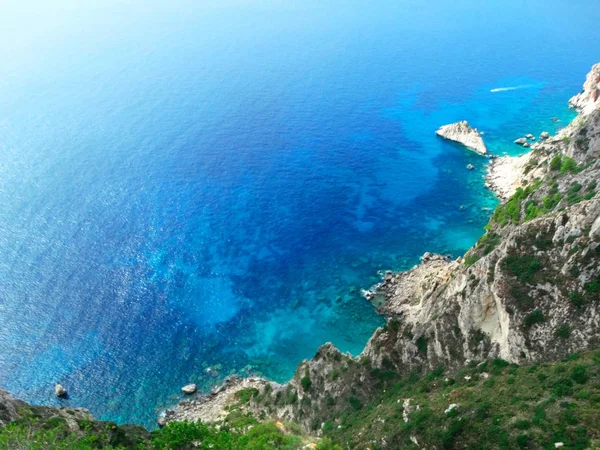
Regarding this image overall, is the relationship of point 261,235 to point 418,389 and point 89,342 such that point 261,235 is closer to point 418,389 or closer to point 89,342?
point 89,342

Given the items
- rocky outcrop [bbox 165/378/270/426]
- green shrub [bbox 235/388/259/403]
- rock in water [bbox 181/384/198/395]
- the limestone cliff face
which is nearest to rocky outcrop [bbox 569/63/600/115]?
the limestone cliff face

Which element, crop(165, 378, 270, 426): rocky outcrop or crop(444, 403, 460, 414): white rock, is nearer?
crop(444, 403, 460, 414): white rock

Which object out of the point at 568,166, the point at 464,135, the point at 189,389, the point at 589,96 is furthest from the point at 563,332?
the point at 589,96

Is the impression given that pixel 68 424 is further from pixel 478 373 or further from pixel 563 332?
pixel 563 332

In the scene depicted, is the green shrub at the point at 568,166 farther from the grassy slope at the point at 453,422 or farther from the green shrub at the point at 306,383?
the green shrub at the point at 306,383

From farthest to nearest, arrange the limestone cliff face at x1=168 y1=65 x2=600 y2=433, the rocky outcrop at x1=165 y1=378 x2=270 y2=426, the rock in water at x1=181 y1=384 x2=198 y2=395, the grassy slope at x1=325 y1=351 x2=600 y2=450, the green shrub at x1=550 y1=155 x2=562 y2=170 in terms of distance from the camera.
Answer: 1. the rock in water at x1=181 y1=384 x2=198 y2=395
2. the green shrub at x1=550 y1=155 x2=562 y2=170
3. the rocky outcrop at x1=165 y1=378 x2=270 y2=426
4. the limestone cliff face at x1=168 y1=65 x2=600 y2=433
5. the grassy slope at x1=325 y1=351 x2=600 y2=450

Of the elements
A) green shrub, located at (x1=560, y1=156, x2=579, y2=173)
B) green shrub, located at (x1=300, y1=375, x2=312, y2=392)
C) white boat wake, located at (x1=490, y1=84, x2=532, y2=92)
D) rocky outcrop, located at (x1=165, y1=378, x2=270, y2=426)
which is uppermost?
white boat wake, located at (x1=490, y1=84, x2=532, y2=92)

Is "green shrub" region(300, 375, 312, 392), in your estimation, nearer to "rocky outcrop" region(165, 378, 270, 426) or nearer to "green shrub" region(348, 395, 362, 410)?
"green shrub" region(348, 395, 362, 410)

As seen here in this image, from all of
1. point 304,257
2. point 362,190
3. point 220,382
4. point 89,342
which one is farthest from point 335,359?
point 362,190
